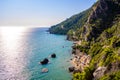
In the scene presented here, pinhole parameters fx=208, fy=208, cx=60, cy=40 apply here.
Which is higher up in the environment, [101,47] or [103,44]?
[103,44]

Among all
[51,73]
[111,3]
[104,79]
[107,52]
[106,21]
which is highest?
[111,3]

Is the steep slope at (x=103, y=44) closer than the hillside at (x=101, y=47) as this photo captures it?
Yes

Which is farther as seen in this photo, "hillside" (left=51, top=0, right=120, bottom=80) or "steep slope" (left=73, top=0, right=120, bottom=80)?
"hillside" (left=51, top=0, right=120, bottom=80)

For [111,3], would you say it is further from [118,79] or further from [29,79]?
[118,79]

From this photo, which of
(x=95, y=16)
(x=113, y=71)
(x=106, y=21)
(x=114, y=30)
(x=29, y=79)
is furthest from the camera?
(x=95, y=16)

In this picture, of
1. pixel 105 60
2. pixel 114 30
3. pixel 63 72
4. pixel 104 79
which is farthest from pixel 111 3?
pixel 104 79

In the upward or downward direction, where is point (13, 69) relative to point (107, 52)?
downward

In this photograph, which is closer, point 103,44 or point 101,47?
point 101,47

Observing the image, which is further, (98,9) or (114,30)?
(98,9)
